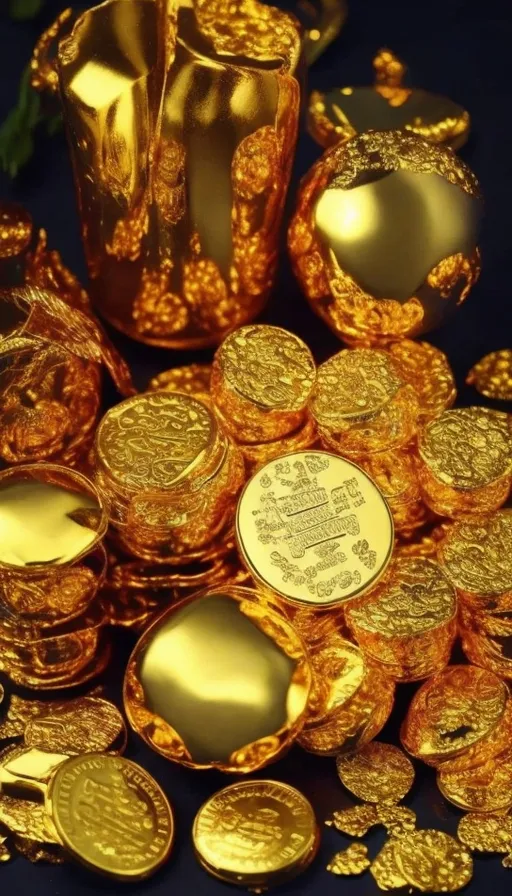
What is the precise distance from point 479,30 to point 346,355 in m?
0.58

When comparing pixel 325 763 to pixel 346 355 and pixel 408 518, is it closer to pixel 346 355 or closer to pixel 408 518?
pixel 408 518

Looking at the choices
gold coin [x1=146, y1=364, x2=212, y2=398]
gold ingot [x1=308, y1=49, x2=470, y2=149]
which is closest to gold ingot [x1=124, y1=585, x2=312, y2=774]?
gold coin [x1=146, y1=364, x2=212, y2=398]

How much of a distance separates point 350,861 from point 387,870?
3cm

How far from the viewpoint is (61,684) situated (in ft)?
3.20

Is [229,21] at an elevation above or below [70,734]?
above

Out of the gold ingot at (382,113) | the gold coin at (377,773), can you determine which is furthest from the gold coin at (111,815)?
the gold ingot at (382,113)

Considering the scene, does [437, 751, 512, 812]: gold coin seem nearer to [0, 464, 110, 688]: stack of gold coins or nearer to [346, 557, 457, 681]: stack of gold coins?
[346, 557, 457, 681]: stack of gold coins

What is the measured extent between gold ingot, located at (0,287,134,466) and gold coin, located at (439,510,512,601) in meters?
0.34

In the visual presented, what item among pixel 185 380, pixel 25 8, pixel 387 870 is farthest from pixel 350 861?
pixel 25 8

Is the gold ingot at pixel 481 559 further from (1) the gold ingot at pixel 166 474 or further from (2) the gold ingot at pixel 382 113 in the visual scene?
(2) the gold ingot at pixel 382 113

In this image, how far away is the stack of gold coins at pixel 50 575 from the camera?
0.92m

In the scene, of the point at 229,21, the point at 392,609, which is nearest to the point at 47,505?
the point at 392,609

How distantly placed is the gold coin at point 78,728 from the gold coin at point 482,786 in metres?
0.26

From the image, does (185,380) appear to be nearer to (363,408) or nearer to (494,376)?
(363,408)
